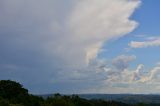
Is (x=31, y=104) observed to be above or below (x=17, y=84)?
below

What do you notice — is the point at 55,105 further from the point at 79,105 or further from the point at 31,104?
the point at 79,105

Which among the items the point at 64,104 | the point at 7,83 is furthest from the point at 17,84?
the point at 64,104

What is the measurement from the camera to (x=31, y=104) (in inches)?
5733

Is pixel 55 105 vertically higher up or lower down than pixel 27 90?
lower down

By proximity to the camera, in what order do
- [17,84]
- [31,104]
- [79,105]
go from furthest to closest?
[17,84]
[79,105]
[31,104]

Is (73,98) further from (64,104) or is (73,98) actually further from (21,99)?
(64,104)

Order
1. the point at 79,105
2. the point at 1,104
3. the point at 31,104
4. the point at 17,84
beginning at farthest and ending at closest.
A: 1. the point at 17,84
2. the point at 79,105
3. the point at 31,104
4. the point at 1,104

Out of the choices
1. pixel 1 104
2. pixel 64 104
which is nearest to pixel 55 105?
pixel 64 104

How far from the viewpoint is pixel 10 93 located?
176 metres

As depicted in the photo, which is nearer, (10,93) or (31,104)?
(31,104)

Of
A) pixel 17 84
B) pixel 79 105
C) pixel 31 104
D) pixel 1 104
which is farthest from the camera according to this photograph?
pixel 17 84

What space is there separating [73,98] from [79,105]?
1002 cm

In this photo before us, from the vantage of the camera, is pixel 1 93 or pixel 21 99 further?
pixel 1 93

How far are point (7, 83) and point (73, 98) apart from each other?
1387 inches
